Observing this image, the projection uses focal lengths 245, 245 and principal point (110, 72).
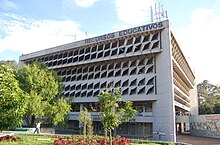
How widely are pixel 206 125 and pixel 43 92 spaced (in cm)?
2353

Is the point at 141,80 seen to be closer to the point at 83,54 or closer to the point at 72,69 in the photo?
the point at 83,54

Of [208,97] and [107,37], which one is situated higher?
[107,37]

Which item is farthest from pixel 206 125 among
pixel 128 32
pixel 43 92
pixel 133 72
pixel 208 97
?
pixel 208 97

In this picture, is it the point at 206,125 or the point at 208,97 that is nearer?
the point at 206,125

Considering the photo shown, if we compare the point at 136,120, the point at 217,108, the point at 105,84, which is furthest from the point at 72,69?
the point at 217,108

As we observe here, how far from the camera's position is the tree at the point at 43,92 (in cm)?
3162

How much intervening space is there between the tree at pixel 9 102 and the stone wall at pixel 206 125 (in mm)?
30866

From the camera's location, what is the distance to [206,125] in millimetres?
35469

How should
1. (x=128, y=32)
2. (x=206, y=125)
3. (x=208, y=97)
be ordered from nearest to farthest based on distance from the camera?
(x=206, y=125) < (x=128, y=32) < (x=208, y=97)

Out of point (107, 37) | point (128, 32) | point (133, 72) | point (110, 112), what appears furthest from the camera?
point (107, 37)

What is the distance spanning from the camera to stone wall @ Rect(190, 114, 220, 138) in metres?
33.0

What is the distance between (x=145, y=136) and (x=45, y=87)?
1617cm

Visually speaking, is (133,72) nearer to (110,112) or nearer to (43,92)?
(43,92)

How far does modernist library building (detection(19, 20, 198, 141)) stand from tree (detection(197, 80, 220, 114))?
1975 centimetres
